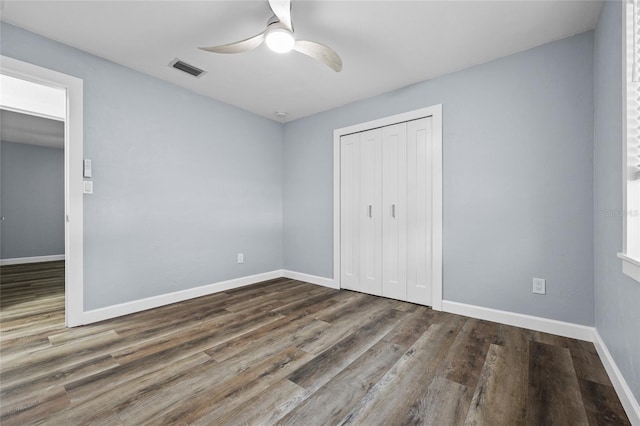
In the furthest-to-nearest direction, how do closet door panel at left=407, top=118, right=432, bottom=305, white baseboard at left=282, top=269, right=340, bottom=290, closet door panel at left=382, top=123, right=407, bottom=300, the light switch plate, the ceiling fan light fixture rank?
white baseboard at left=282, top=269, right=340, bottom=290 → closet door panel at left=382, top=123, right=407, bottom=300 → closet door panel at left=407, top=118, right=432, bottom=305 → the light switch plate → the ceiling fan light fixture

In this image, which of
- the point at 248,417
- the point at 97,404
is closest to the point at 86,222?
the point at 97,404

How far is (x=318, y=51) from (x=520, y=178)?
2.02 m

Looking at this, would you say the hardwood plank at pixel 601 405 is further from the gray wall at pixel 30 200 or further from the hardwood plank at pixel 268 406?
the gray wall at pixel 30 200

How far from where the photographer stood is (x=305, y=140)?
13.6ft

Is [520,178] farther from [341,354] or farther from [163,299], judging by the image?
[163,299]

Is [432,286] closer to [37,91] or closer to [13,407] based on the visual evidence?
[13,407]

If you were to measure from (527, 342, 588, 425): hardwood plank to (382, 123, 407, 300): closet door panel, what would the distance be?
138cm

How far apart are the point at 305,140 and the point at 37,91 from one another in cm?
355

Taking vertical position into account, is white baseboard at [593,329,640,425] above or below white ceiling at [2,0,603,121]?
below

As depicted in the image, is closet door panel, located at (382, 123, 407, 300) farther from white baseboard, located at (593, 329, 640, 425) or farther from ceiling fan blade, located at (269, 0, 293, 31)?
ceiling fan blade, located at (269, 0, 293, 31)

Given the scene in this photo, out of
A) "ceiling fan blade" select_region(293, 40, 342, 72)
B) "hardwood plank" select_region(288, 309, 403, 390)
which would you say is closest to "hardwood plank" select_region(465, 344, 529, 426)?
"hardwood plank" select_region(288, 309, 403, 390)

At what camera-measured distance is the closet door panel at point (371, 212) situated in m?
3.40

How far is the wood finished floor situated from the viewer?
4.55 feet

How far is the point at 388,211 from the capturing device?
330 centimetres
